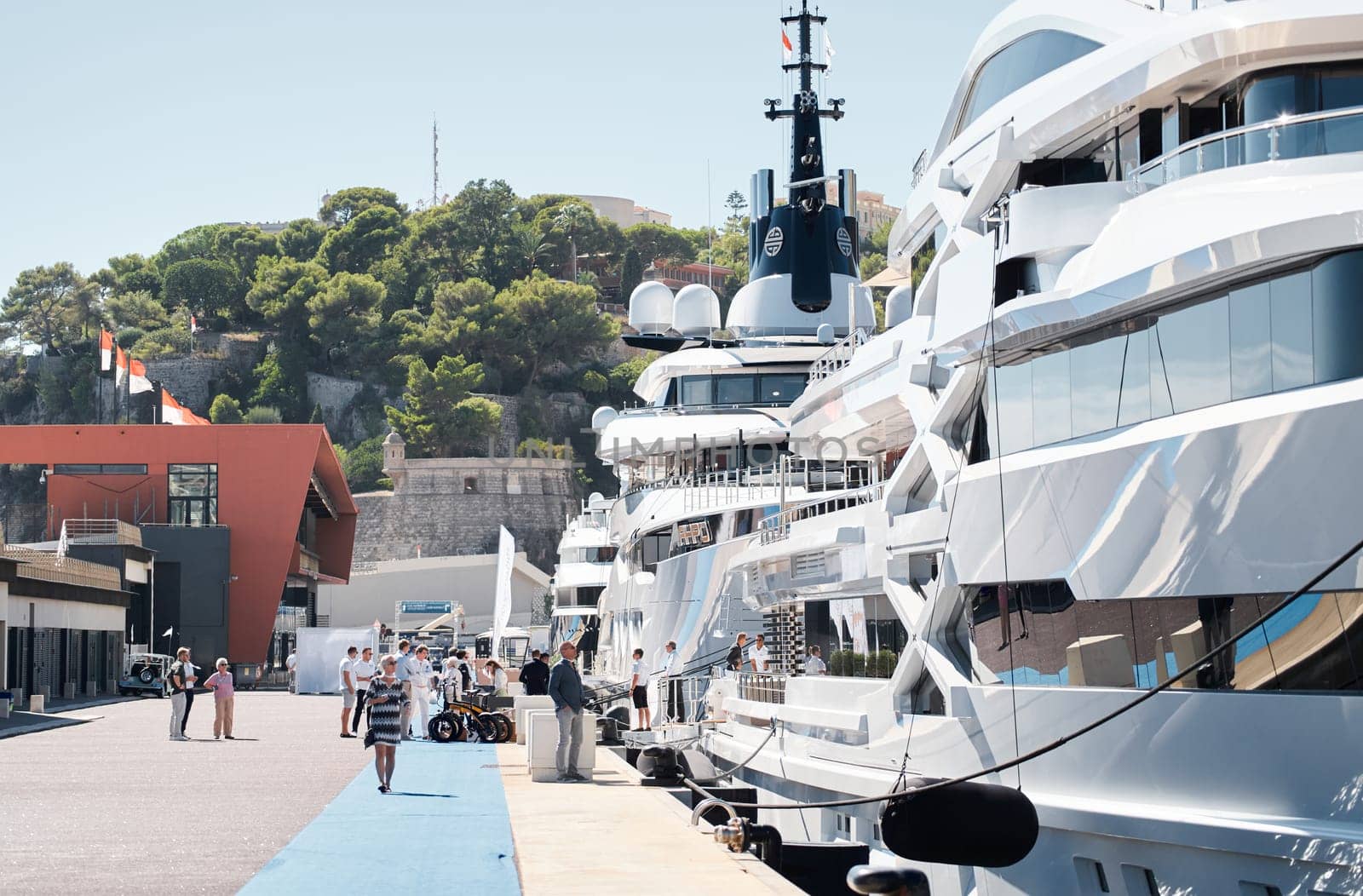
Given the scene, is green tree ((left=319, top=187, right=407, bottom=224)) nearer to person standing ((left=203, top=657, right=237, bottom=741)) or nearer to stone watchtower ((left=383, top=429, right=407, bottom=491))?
stone watchtower ((left=383, top=429, right=407, bottom=491))

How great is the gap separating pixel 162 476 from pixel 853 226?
2814cm

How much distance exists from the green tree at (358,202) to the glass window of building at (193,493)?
101308mm

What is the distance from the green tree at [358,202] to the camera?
15575 cm

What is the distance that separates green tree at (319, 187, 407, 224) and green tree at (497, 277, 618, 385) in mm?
31324

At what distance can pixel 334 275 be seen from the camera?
5502 inches

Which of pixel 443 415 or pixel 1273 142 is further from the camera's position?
pixel 443 415

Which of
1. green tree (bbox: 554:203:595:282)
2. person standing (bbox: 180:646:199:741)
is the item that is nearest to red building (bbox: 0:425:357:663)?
person standing (bbox: 180:646:199:741)

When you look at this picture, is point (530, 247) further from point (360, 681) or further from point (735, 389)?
point (360, 681)

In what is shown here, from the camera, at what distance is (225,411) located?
12594cm

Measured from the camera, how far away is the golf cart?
1789 inches

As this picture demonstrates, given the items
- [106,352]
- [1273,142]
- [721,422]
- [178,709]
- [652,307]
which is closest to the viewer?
[1273,142]

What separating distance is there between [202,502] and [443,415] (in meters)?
61.9

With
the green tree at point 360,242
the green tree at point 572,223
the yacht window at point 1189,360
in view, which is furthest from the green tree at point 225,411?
the yacht window at point 1189,360

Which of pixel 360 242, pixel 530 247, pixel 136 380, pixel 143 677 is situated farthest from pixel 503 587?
pixel 360 242
